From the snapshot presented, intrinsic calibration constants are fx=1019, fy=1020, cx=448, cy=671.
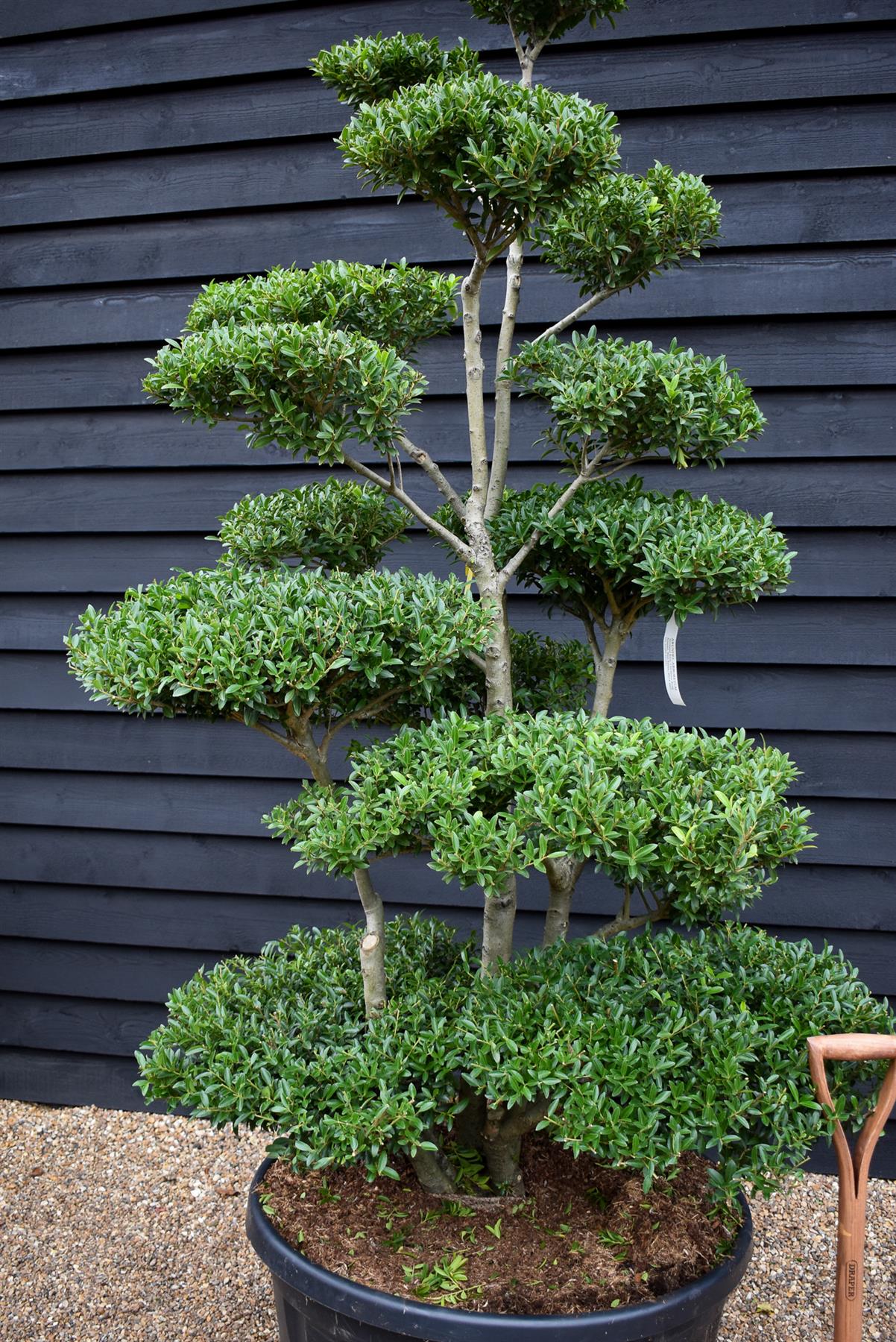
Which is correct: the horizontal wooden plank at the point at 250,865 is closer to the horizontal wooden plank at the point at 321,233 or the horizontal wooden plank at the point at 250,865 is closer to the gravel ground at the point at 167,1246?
the gravel ground at the point at 167,1246

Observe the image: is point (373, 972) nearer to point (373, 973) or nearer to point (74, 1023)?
point (373, 973)

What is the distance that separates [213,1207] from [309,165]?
2411 mm

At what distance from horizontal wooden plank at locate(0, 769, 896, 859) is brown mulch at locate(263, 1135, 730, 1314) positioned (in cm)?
106

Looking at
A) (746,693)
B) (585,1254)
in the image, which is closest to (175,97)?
(746,693)

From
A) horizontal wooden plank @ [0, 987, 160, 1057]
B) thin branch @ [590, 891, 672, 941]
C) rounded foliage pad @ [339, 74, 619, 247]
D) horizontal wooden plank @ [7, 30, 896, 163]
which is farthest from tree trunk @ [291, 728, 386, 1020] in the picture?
horizontal wooden plank @ [7, 30, 896, 163]

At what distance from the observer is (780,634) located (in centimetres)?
230

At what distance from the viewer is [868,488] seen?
224 cm

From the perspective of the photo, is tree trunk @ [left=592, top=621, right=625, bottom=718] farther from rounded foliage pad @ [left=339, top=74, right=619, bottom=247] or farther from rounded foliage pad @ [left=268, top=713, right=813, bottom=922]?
rounded foliage pad @ [left=339, top=74, right=619, bottom=247]

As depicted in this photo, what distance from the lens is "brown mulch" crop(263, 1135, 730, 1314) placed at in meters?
1.35

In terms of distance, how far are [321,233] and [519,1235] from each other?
2.13 meters

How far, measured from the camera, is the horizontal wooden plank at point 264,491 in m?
2.25

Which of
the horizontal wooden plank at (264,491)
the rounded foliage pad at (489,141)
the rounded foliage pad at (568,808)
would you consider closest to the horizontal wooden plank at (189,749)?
the horizontal wooden plank at (264,491)

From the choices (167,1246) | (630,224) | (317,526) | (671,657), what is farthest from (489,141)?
(167,1246)

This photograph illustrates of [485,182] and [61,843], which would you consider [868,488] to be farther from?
[61,843]
